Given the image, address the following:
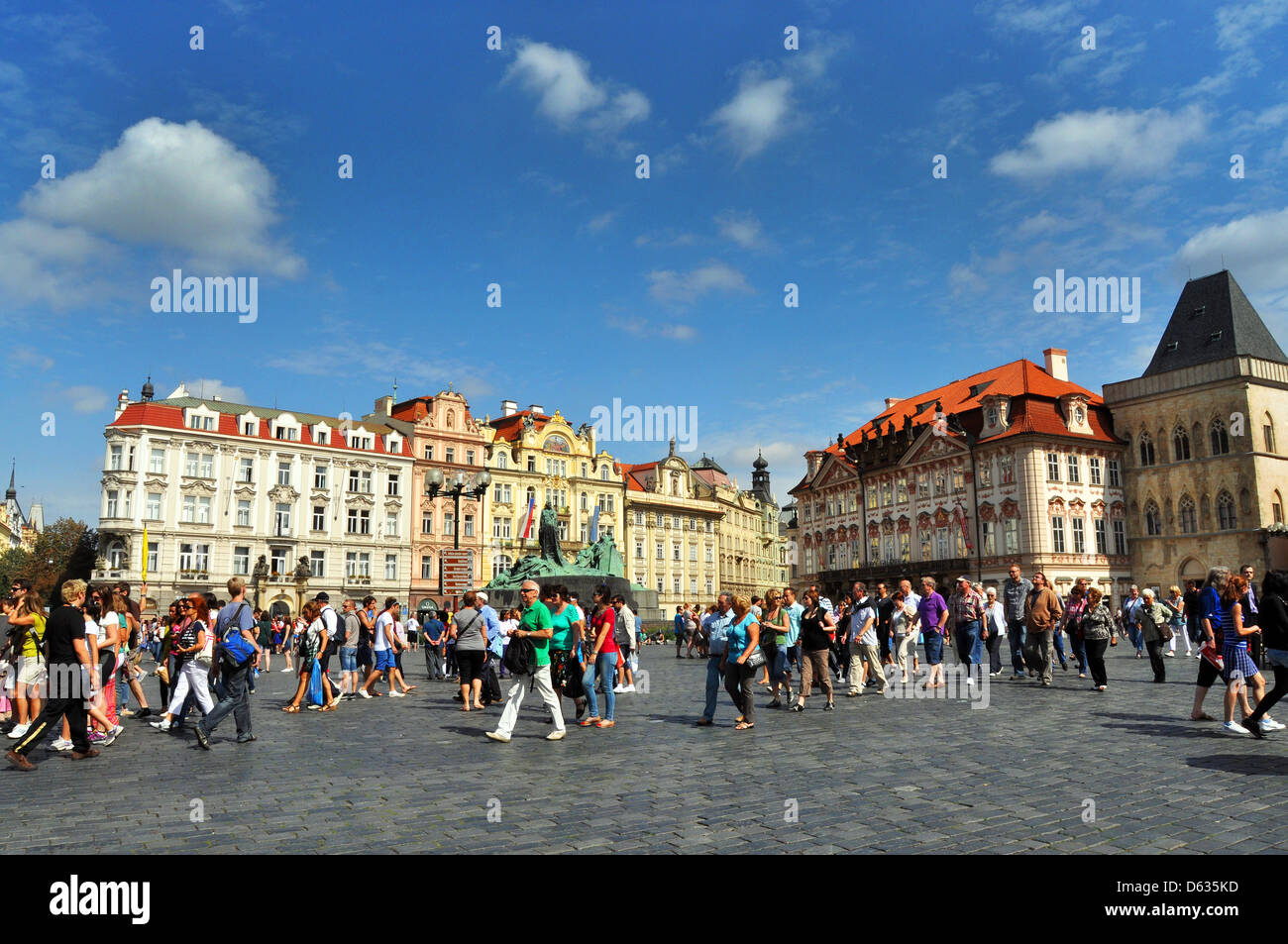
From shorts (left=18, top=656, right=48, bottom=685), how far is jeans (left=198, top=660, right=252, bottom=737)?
1.81 meters

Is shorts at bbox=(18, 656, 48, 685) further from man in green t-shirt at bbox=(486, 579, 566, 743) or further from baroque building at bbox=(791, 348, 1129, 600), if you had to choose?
baroque building at bbox=(791, 348, 1129, 600)

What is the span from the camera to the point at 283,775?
8500 millimetres

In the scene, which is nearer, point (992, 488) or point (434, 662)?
point (434, 662)

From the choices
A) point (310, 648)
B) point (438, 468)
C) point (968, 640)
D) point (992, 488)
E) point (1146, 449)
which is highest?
point (438, 468)

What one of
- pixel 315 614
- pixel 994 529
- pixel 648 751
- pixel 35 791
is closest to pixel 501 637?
pixel 315 614

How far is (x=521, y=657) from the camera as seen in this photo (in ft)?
35.4

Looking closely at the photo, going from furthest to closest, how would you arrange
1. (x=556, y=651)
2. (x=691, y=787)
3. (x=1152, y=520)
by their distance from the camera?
(x=1152, y=520), (x=556, y=651), (x=691, y=787)

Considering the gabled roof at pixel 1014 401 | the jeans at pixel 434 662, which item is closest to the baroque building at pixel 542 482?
the gabled roof at pixel 1014 401

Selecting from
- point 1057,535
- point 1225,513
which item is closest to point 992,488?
point 1057,535

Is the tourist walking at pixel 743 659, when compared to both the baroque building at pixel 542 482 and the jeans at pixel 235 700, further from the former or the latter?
the baroque building at pixel 542 482

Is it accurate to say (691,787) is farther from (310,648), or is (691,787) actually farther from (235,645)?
(310,648)

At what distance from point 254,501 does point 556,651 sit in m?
51.9
